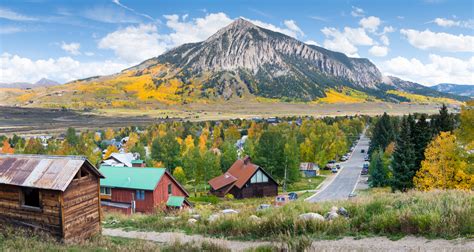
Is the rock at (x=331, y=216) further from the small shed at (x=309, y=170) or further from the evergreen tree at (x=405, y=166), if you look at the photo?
the small shed at (x=309, y=170)

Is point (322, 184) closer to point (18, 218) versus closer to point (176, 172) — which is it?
point (176, 172)

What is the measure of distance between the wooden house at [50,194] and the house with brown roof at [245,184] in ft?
117

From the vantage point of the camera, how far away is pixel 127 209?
33.0 meters

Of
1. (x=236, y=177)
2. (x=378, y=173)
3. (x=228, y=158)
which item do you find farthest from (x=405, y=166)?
(x=228, y=158)

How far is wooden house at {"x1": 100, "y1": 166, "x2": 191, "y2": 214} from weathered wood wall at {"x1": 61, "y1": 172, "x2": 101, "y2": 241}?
15.4 metres

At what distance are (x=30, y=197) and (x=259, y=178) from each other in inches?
1550

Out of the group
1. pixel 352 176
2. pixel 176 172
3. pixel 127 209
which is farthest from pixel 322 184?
pixel 127 209

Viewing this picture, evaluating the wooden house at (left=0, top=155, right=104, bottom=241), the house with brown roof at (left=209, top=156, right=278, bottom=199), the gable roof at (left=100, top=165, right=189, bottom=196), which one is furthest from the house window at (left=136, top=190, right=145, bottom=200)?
the house with brown roof at (left=209, top=156, right=278, bottom=199)

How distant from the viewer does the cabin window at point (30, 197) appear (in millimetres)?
15336

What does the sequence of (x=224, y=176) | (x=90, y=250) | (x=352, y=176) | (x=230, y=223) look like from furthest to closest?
1. (x=352, y=176)
2. (x=224, y=176)
3. (x=230, y=223)
4. (x=90, y=250)

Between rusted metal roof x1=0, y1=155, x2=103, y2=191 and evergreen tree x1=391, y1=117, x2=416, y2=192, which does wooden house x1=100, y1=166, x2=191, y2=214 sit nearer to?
rusted metal roof x1=0, y1=155, x2=103, y2=191

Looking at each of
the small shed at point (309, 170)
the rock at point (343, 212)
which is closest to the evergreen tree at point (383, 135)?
the small shed at point (309, 170)

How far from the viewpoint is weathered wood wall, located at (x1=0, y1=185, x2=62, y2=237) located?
14500 millimetres

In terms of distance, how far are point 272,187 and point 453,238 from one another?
44.6 meters
